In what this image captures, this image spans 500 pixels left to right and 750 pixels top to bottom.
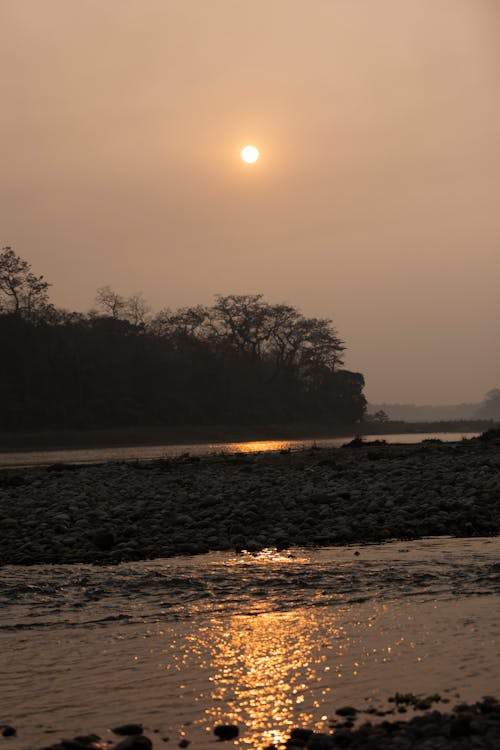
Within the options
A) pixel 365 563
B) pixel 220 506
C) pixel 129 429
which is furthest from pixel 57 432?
pixel 365 563

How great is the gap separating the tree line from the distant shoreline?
8.29 feet

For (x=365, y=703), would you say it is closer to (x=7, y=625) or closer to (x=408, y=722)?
(x=408, y=722)

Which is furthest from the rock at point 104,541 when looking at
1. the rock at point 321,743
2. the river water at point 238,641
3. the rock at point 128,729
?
the rock at point 321,743

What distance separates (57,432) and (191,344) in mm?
30597

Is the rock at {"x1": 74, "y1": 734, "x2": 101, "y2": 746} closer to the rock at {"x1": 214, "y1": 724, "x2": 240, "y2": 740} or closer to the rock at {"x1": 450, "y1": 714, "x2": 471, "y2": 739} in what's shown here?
the rock at {"x1": 214, "y1": 724, "x2": 240, "y2": 740}

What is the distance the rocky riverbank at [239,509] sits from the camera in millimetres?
16047

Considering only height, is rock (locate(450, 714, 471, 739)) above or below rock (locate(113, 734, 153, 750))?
above

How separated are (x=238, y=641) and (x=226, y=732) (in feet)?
8.65

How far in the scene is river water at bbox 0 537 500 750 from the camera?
7312 mm

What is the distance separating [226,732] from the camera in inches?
265

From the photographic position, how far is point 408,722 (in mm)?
6703

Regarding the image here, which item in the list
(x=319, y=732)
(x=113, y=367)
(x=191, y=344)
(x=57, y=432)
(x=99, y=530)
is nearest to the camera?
(x=319, y=732)

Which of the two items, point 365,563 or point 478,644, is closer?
point 478,644

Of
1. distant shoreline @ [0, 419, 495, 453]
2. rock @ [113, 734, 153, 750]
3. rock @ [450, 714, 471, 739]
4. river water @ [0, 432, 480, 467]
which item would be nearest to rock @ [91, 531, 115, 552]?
rock @ [113, 734, 153, 750]
